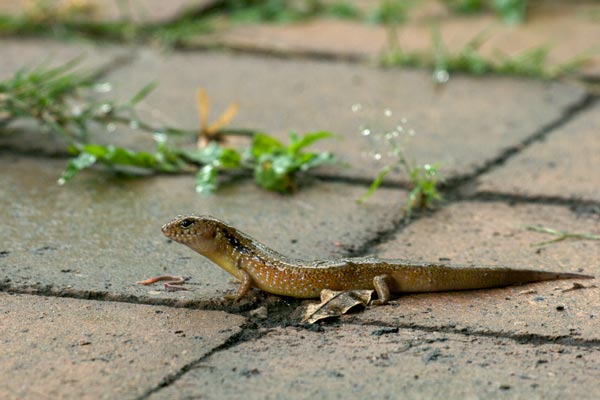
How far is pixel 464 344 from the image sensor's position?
3.29 meters

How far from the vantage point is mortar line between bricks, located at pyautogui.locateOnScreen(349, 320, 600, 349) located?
3297 millimetres

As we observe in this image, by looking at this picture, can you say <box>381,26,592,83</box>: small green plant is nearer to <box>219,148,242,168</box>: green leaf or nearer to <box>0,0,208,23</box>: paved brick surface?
<box>0,0,208,23</box>: paved brick surface

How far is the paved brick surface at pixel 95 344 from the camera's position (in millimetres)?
3014

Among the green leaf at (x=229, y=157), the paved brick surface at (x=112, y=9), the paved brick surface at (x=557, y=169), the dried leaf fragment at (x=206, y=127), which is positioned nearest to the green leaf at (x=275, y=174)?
the green leaf at (x=229, y=157)

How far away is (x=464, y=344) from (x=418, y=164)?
1841mm

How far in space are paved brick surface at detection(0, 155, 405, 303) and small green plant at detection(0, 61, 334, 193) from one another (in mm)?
96

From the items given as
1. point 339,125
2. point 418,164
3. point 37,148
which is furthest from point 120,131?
point 418,164

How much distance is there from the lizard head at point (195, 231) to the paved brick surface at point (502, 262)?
65 centimetres

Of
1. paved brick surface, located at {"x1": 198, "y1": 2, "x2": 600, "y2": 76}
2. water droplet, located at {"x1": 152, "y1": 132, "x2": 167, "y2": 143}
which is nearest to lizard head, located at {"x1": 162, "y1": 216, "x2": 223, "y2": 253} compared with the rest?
water droplet, located at {"x1": 152, "y1": 132, "x2": 167, "y2": 143}

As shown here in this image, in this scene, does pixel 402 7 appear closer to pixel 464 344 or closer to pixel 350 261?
pixel 350 261

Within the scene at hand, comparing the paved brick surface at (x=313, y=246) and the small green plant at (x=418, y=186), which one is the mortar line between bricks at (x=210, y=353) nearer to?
the paved brick surface at (x=313, y=246)

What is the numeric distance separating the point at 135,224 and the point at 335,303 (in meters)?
1.13

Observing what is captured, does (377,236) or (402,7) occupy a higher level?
(402,7)

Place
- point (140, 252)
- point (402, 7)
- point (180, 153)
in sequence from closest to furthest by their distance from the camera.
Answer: point (140, 252) < point (180, 153) < point (402, 7)
